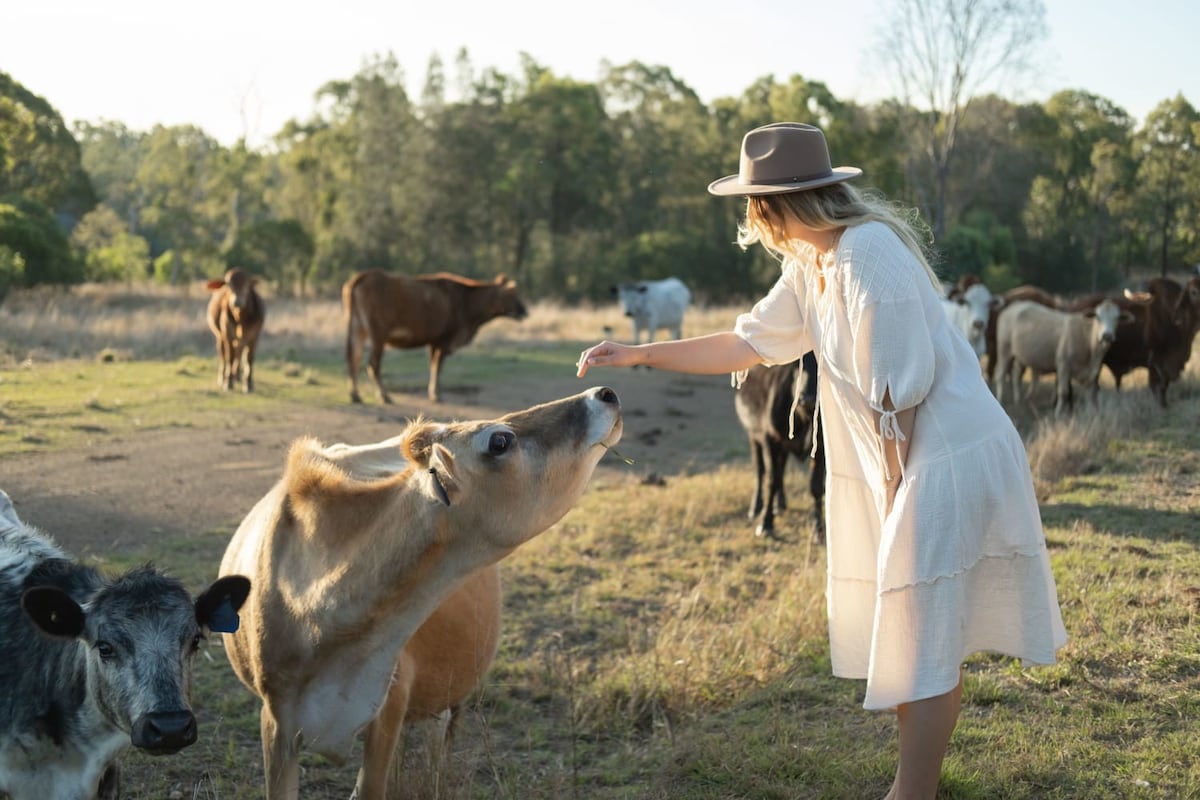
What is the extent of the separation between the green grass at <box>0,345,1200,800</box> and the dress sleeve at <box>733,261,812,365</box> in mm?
1694

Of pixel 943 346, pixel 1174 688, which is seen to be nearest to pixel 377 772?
pixel 943 346

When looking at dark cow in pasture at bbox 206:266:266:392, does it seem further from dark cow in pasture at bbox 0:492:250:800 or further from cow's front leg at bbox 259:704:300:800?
cow's front leg at bbox 259:704:300:800

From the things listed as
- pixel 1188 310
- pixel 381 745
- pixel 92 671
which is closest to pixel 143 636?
pixel 92 671

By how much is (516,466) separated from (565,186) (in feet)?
139

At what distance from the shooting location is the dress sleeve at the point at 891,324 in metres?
3.25

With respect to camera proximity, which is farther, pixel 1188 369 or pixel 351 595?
pixel 1188 369

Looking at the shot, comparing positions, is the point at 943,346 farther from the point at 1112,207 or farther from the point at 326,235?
the point at 326,235

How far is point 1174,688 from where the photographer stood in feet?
15.6

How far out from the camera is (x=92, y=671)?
333 cm

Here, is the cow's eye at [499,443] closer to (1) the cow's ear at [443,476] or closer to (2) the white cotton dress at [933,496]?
(1) the cow's ear at [443,476]

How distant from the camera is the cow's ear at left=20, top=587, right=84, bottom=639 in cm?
319

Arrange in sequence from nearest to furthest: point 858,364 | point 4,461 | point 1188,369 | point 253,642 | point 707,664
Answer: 1. point 858,364
2. point 253,642
3. point 707,664
4. point 4,461
5. point 1188,369

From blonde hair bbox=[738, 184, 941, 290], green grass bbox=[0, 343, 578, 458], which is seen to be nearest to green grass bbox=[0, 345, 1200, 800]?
blonde hair bbox=[738, 184, 941, 290]

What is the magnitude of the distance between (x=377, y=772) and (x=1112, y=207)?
107ft
